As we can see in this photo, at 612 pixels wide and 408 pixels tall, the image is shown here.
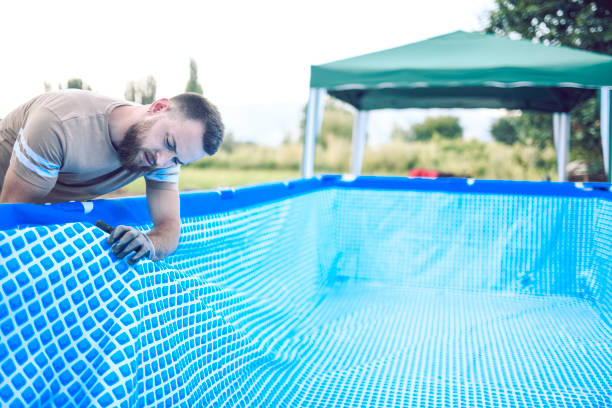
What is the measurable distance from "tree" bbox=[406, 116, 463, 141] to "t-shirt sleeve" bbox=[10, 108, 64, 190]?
18.4 m

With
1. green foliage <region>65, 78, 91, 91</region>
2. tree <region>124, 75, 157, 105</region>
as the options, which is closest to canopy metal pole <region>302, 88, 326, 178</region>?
green foliage <region>65, 78, 91, 91</region>

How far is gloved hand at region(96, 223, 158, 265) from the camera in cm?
124

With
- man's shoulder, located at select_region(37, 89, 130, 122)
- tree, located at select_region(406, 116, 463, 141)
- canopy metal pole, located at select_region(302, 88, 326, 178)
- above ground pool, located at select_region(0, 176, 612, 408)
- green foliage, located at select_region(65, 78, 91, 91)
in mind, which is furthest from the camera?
tree, located at select_region(406, 116, 463, 141)

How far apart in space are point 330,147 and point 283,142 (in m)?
1.76

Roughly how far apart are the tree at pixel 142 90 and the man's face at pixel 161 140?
12344 mm

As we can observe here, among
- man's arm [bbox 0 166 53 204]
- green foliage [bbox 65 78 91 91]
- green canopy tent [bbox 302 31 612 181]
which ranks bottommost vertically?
man's arm [bbox 0 166 53 204]

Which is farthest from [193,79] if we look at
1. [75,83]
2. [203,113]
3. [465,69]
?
[203,113]

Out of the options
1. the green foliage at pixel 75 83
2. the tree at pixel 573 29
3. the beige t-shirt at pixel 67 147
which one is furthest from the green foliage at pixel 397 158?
the beige t-shirt at pixel 67 147

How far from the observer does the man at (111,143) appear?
153 cm

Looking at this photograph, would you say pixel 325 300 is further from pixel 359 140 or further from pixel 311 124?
pixel 359 140

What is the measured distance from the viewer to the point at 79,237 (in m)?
1.20

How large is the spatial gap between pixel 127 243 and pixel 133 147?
475 mm

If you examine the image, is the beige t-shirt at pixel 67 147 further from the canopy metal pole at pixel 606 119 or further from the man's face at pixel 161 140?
the canopy metal pole at pixel 606 119

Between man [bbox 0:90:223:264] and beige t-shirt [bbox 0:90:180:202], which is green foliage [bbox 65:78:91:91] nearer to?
beige t-shirt [bbox 0:90:180:202]
